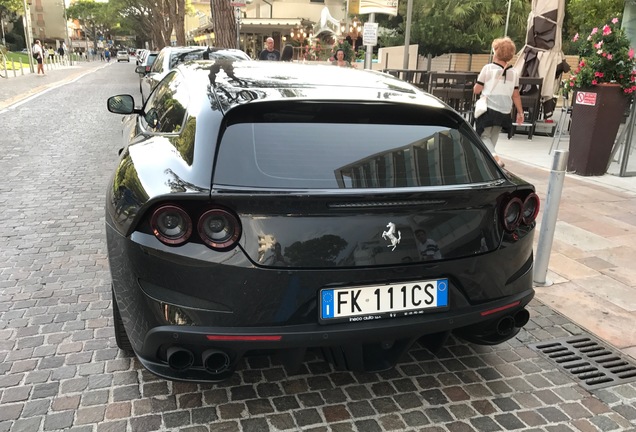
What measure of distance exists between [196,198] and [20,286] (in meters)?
2.53

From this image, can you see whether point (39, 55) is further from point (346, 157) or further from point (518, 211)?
point (518, 211)

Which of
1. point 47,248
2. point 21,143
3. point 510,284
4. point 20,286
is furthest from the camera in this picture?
point 21,143

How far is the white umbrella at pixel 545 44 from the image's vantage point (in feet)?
36.9

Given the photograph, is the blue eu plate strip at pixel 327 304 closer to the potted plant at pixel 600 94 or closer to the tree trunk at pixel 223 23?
the potted plant at pixel 600 94

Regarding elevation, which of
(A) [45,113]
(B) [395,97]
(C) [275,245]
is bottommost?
(A) [45,113]

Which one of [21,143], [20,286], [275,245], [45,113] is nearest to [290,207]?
[275,245]

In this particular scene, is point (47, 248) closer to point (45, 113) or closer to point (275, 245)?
point (275, 245)

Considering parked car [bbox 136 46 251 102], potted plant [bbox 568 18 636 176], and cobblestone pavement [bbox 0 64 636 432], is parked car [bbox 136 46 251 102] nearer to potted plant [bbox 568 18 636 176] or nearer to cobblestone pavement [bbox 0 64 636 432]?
potted plant [bbox 568 18 636 176]

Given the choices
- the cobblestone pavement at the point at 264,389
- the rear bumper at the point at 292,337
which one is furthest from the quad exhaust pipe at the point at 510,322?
the cobblestone pavement at the point at 264,389

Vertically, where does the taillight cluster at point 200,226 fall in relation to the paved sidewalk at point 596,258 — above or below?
above

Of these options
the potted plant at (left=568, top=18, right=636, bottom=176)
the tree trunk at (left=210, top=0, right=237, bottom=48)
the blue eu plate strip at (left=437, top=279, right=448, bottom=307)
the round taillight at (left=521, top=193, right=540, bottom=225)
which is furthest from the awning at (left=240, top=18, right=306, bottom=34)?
the blue eu plate strip at (left=437, top=279, right=448, bottom=307)

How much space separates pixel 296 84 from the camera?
9.69 feet

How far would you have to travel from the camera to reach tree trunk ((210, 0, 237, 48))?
56.3 feet

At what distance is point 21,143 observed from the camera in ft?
33.8
